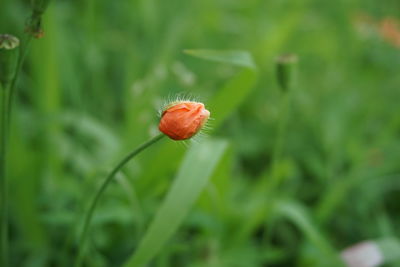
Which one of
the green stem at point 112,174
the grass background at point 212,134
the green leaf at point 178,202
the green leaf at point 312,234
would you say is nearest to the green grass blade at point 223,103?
the grass background at point 212,134

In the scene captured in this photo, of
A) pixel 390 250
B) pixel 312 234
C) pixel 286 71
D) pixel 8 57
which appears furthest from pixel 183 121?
pixel 390 250

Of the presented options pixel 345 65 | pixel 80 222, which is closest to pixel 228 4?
pixel 345 65

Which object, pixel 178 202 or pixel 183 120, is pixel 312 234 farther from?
pixel 183 120

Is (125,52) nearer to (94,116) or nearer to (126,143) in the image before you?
(94,116)

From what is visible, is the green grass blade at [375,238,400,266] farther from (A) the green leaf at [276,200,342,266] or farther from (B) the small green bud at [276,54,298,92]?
(B) the small green bud at [276,54,298,92]

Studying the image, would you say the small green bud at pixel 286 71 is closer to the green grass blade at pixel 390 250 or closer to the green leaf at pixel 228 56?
the green leaf at pixel 228 56
